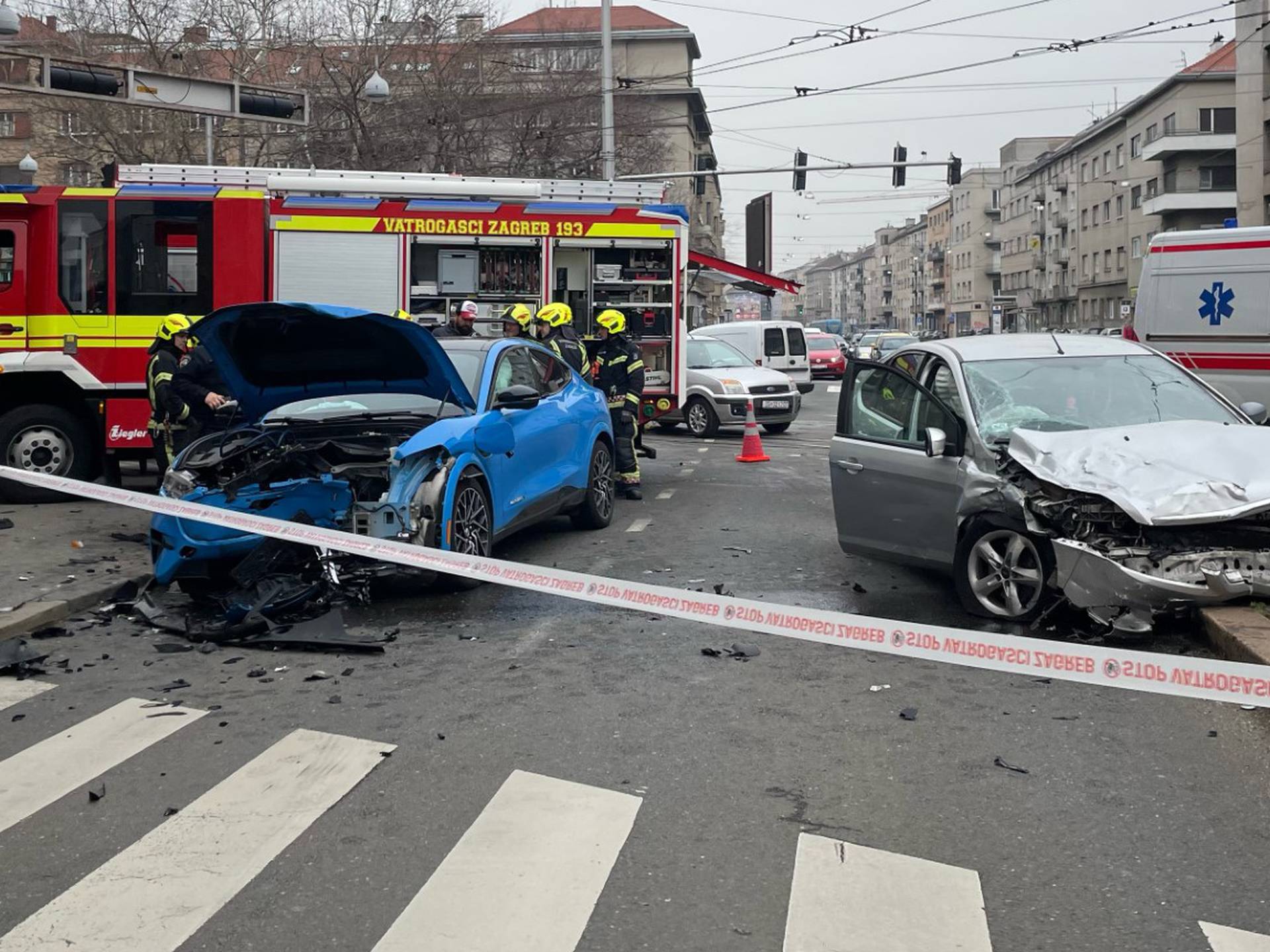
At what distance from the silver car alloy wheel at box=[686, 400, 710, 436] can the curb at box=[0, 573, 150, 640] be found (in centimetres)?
1336

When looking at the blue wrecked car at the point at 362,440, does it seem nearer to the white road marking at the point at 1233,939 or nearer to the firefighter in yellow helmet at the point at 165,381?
the firefighter in yellow helmet at the point at 165,381

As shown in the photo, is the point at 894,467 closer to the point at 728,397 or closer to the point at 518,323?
the point at 518,323

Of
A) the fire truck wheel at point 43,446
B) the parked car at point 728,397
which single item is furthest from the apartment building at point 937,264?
the fire truck wheel at point 43,446

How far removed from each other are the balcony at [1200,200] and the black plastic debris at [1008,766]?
7117cm

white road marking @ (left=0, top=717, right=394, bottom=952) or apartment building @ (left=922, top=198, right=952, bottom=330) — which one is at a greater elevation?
apartment building @ (left=922, top=198, right=952, bottom=330)

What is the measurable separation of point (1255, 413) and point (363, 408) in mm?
5549

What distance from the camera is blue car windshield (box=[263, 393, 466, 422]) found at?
8.69 metres

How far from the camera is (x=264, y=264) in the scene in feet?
45.8

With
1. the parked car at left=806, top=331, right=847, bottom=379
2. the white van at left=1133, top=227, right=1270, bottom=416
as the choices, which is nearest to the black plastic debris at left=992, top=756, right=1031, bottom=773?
the white van at left=1133, top=227, right=1270, bottom=416

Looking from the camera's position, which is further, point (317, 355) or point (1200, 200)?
point (1200, 200)

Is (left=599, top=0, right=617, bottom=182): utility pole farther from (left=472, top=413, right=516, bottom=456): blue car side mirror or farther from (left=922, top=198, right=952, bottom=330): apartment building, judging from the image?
(left=922, top=198, right=952, bottom=330): apartment building

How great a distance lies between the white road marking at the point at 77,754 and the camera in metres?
4.75

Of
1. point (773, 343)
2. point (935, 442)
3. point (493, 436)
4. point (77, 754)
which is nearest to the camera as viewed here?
point (77, 754)

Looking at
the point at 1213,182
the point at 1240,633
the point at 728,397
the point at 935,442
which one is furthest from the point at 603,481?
the point at 1213,182
